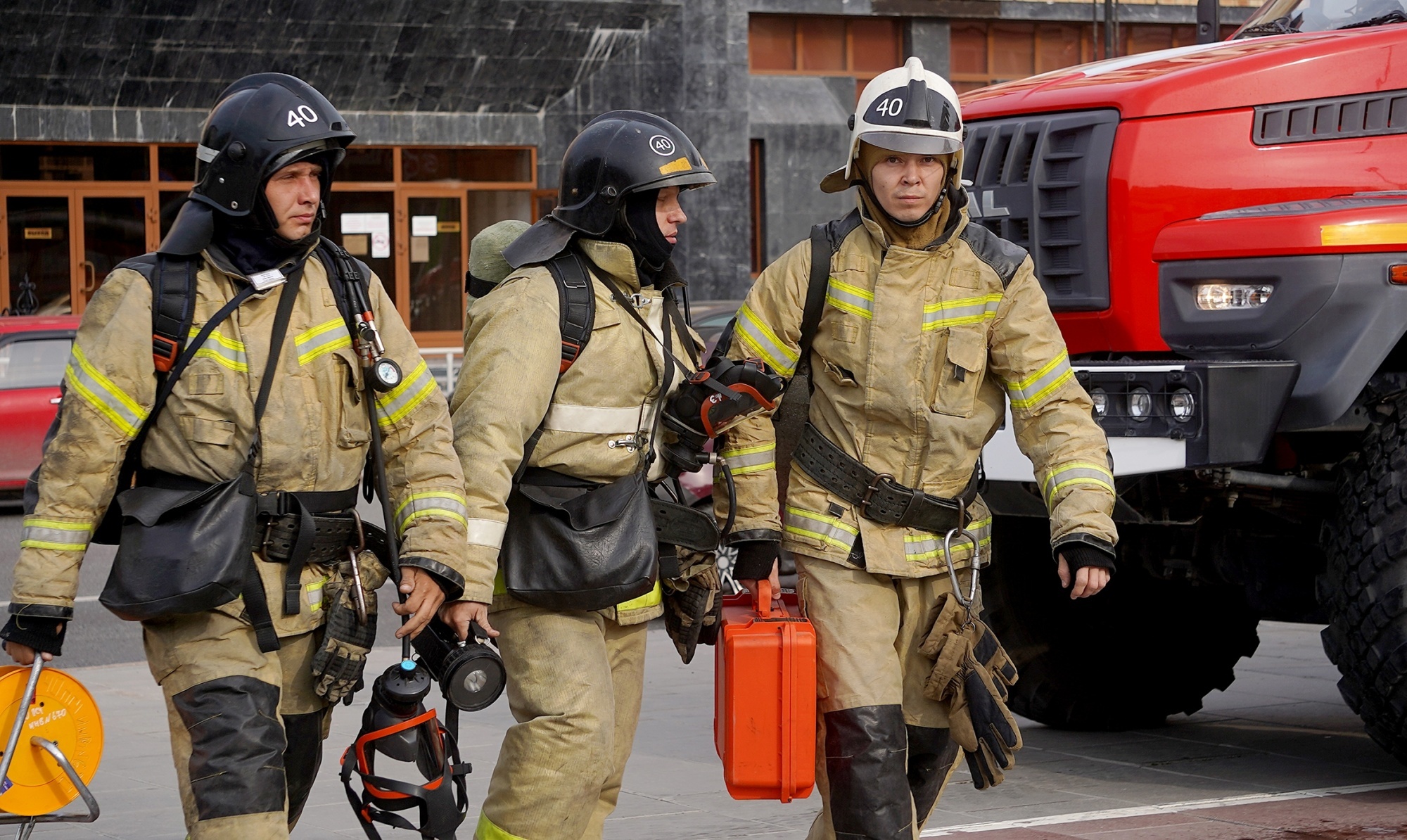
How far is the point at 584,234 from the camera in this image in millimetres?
4590

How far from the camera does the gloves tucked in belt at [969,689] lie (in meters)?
4.71

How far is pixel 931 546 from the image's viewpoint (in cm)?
476

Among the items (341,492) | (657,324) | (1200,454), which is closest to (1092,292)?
(1200,454)

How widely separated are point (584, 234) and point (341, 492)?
2.92 feet

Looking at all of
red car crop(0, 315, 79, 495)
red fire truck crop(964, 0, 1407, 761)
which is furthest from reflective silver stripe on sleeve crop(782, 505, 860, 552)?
red car crop(0, 315, 79, 495)

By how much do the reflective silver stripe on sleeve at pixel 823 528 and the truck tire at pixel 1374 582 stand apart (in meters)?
1.86

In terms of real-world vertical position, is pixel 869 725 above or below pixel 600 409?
below

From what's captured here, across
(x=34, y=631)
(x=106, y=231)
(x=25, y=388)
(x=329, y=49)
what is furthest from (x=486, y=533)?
(x=106, y=231)

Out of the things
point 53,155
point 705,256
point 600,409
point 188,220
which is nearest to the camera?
point 188,220

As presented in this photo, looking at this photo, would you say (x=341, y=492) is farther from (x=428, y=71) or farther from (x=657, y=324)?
(x=428, y=71)

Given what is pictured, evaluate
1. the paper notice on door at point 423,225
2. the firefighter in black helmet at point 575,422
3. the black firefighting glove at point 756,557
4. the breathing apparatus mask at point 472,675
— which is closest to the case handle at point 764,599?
the black firefighting glove at point 756,557

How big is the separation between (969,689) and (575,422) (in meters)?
1.20

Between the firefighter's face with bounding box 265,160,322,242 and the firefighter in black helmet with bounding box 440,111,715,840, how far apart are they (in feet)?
1.70

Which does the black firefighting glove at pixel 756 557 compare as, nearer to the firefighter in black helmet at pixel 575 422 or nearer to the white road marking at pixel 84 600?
the firefighter in black helmet at pixel 575 422
